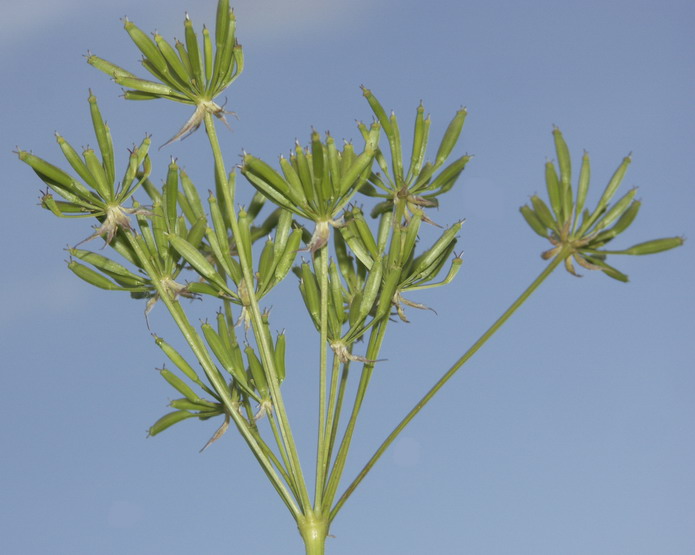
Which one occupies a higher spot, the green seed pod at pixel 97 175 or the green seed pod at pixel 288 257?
the green seed pod at pixel 97 175

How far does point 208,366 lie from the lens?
443cm

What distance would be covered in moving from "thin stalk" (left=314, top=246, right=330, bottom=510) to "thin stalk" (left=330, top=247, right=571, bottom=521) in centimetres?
14

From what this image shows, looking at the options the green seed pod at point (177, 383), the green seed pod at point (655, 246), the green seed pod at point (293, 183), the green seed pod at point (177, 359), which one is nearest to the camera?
the green seed pod at point (655, 246)

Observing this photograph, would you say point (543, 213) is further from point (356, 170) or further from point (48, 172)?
point (48, 172)

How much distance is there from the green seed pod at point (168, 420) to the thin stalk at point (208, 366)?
Result: 0.33 meters

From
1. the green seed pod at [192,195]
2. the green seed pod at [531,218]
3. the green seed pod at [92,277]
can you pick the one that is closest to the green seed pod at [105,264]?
the green seed pod at [92,277]

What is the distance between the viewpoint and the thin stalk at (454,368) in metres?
4.23

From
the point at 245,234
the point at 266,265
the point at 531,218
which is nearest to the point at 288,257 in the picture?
the point at 266,265

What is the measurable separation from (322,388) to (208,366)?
586mm

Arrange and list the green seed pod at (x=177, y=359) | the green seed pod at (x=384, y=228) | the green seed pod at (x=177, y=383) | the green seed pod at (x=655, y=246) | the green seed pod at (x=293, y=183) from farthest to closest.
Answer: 1. the green seed pod at (x=384, y=228)
2. the green seed pod at (x=177, y=383)
3. the green seed pod at (x=177, y=359)
4. the green seed pod at (x=293, y=183)
5. the green seed pod at (x=655, y=246)

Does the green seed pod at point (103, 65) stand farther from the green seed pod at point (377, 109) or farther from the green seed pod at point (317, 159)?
the green seed pod at point (377, 109)

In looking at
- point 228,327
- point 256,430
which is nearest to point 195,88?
point 228,327

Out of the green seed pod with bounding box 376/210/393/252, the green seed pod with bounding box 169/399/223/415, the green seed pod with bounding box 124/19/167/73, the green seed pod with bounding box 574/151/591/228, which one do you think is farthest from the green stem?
the green seed pod with bounding box 124/19/167/73

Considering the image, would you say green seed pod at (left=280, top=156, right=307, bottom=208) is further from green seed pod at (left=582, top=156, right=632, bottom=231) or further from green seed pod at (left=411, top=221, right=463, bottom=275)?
green seed pod at (left=582, top=156, right=632, bottom=231)
